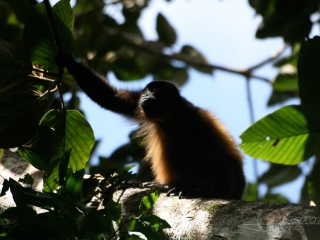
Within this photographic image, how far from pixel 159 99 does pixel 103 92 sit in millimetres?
737

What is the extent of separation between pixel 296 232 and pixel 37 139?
5.92ft

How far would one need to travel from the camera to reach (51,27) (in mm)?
3104

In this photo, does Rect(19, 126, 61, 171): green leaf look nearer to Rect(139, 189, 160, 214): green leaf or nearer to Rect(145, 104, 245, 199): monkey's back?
Rect(139, 189, 160, 214): green leaf

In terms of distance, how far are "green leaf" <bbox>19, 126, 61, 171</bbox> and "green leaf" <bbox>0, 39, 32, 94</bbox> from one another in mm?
357

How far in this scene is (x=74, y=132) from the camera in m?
3.31

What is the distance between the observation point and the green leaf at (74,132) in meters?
3.25

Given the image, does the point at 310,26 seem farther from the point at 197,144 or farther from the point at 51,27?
the point at 51,27

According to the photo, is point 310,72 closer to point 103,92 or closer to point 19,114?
point 19,114

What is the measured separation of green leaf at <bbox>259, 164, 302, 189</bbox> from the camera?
530cm

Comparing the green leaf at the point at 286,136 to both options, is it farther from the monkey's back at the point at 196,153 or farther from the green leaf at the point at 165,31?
the green leaf at the point at 165,31

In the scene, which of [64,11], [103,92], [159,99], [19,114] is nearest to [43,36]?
[64,11]

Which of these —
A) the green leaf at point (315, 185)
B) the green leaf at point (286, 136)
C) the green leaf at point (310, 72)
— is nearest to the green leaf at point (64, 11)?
the green leaf at point (286, 136)

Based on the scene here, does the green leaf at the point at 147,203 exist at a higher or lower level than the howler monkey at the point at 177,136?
higher

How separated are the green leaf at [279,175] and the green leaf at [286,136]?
7.93 feet
